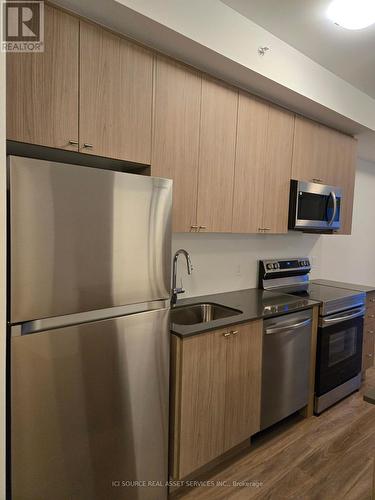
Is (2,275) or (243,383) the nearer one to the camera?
(2,275)

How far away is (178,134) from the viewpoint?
6.50ft

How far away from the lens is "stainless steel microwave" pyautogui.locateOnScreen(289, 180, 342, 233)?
108 inches

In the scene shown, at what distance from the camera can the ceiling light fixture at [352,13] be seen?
1784 millimetres

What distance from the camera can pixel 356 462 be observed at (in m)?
2.18

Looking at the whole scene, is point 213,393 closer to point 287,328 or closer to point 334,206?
point 287,328

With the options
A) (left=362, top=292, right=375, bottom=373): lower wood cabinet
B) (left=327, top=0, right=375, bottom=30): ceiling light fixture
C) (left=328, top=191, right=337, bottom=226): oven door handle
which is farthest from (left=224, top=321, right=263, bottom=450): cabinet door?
(left=327, top=0, right=375, bottom=30): ceiling light fixture

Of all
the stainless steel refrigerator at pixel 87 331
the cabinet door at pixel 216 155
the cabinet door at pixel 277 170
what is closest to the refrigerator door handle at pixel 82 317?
the stainless steel refrigerator at pixel 87 331

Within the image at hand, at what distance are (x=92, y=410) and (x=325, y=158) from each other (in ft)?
9.32

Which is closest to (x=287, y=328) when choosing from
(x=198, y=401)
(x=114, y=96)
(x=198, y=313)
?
(x=198, y=313)

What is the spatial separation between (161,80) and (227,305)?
1.56m

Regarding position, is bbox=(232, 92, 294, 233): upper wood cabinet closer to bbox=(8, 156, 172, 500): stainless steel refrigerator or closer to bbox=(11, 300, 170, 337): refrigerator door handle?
bbox=(8, 156, 172, 500): stainless steel refrigerator

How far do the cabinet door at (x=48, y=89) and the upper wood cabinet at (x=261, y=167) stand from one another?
4.03ft

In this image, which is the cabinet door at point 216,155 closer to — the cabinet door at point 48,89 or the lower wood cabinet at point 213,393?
the lower wood cabinet at point 213,393

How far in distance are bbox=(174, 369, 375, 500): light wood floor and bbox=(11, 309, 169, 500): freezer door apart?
0.56m
